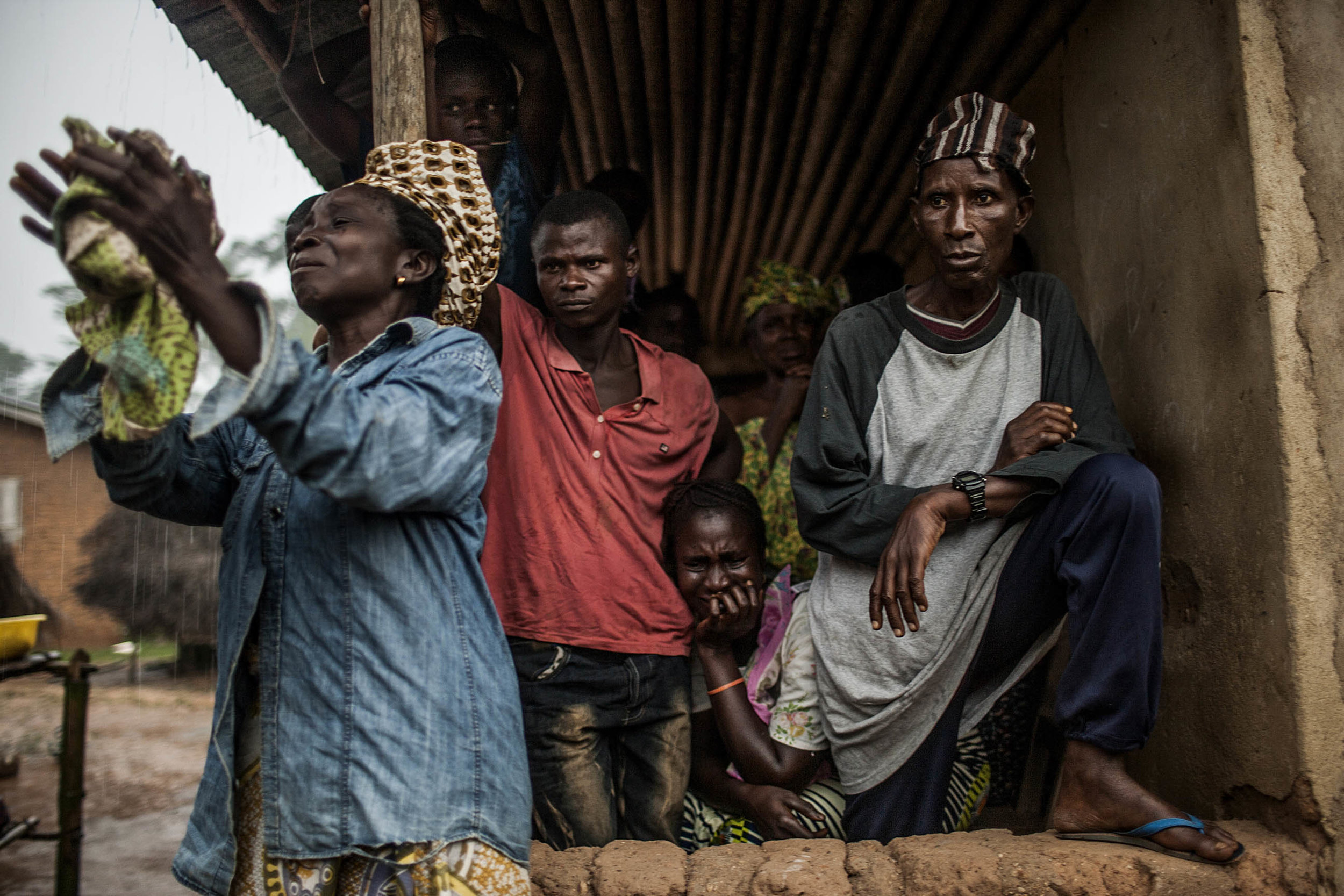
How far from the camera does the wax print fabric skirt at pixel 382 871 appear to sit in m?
1.48

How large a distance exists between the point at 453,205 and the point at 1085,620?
1.61m

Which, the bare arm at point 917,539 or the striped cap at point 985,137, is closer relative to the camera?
the bare arm at point 917,539

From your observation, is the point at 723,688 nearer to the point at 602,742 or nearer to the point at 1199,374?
the point at 602,742

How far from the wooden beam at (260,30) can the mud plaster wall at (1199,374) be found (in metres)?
2.89

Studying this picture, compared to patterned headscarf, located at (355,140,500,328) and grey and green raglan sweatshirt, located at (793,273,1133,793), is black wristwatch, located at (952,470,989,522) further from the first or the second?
patterned headscarf, located at (355,140,500,328)

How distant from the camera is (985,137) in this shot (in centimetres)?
244

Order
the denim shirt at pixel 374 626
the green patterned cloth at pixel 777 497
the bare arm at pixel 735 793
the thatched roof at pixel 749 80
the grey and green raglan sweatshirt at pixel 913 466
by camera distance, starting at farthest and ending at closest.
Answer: the thatched roof at pixel 749 80 < the green patterned cloth at pixel 777 497 < the bare arm at pixel 735 793 < the grey and green raglan sweatshirt at pixel 913 466 < the denim shirt at pixel 374 626

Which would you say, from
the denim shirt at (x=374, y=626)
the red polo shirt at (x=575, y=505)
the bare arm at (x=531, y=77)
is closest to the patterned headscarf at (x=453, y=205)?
the denim shirt at (x=374, y=626)

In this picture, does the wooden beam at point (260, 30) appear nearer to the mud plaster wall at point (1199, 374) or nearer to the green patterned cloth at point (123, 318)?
the green patterned cloth at point (123, 318)

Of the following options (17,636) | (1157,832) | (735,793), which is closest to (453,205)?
(735,793)

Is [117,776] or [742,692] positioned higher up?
[742,692]

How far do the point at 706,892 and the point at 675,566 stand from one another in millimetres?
883

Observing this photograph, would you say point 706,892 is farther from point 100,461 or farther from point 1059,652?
point 1059,652

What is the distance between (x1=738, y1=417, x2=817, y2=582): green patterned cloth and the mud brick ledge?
48.3 inches
